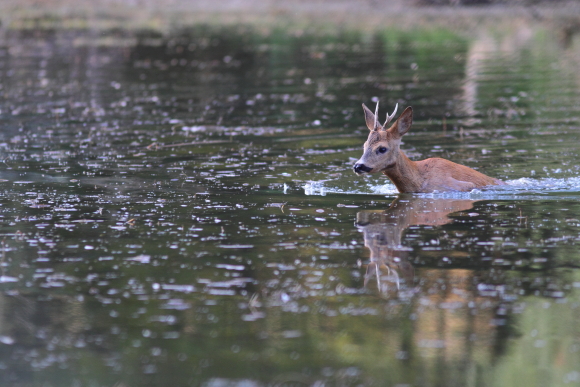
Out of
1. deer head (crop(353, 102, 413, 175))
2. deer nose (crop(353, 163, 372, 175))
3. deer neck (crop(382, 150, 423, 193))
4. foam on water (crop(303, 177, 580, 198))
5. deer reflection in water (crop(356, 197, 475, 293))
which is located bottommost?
foam on water (crop(303, 177, 580, 198))

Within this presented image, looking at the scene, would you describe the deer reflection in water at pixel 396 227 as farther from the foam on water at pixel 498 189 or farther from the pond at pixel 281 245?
the foam on water at pixel 498 189

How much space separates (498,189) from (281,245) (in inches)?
154

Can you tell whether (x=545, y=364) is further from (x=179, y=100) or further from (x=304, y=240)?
(x=179, y=100)

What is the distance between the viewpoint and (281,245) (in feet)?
28.2

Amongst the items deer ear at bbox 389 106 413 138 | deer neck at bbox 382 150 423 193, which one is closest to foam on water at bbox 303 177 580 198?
deer neck at bbox 382 150 423 193

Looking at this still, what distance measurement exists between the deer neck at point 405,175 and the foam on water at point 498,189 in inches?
7.0

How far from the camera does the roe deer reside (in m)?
11.1

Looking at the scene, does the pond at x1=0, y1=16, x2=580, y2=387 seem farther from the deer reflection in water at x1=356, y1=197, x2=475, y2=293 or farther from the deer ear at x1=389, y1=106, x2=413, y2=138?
the deer ear at x1=389, y1=106, x2=413, y2=138

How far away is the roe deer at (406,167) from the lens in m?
11.1

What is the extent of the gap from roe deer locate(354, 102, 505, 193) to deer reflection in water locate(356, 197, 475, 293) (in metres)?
0.35

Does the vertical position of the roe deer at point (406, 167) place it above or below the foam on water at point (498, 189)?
above

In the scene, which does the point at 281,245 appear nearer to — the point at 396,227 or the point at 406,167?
the point at 396,227

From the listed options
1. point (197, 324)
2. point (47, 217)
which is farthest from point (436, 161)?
point (197, 324)

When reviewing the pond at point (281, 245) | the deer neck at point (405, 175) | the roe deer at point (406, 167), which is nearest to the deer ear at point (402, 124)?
the roe deer at point (406, 167)
